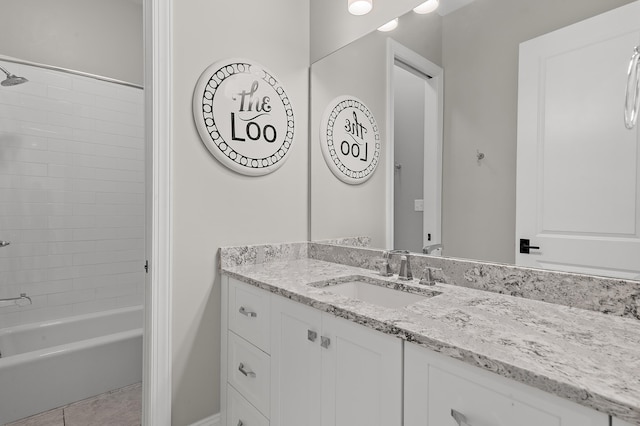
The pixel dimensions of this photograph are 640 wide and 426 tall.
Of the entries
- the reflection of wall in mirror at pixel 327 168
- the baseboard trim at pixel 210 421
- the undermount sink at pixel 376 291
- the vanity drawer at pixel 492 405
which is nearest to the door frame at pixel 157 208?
the baseboard trim at pixel 210 421

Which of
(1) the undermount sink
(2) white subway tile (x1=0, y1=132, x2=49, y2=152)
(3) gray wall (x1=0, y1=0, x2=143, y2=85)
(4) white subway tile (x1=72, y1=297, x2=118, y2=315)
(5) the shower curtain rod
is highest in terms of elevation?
(3) gray wall (x1=0, y1=0, x2=143, y2=85)

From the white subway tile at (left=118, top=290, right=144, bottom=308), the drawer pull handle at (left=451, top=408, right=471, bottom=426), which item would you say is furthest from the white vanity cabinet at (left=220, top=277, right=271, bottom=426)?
the white subway tile at (left=118, top=290, right=144, bottom=308)

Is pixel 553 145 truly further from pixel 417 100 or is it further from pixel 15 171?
pixel 15 171

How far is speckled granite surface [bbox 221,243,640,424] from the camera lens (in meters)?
0.54

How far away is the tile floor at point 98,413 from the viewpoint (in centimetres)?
174

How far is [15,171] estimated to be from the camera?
7.18 feet

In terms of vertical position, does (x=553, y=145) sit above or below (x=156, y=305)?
above

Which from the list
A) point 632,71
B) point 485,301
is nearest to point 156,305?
point 485,301

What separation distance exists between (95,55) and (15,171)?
1.01 meters

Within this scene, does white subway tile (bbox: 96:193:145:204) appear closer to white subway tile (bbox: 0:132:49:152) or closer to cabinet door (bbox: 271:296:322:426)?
white subway tile (bbox: 0:132:49:152)

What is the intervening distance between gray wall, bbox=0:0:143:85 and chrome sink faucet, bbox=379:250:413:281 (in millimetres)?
2452

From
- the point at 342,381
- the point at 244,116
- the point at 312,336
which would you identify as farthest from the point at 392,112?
the point at 342,381

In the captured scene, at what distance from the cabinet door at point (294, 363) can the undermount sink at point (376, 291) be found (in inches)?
8.3

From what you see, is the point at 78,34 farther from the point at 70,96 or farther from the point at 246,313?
the point at 246,313
